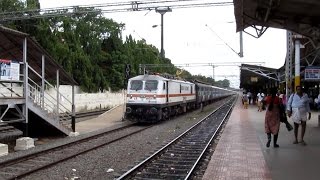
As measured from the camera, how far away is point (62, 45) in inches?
1694

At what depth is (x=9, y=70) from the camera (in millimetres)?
15781

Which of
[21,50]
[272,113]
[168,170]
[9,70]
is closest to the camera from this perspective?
[168,170]

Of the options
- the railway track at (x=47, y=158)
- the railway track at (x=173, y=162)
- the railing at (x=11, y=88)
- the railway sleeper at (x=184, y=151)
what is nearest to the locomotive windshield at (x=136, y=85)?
the railing at (x=11, y=88)

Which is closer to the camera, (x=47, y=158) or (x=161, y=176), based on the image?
(x=161, y=176)

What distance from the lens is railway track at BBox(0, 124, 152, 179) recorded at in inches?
450

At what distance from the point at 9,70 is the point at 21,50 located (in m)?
2.35

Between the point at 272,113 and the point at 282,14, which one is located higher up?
the point at 282,14

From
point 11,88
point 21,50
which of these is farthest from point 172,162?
point 21,50

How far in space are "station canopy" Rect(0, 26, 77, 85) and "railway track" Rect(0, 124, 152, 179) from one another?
3408 millimetres

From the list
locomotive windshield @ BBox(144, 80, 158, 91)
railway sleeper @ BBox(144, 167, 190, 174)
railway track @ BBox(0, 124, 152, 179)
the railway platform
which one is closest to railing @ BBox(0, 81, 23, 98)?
railway track @ BBox(0, 124, 152, 179)

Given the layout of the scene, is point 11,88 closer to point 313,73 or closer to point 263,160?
point 263,160

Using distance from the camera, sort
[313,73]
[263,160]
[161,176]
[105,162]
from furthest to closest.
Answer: [313,73] → [105,162] → [263,160] → [161,176]

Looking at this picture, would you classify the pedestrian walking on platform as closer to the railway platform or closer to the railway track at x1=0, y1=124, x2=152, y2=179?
the railway platform

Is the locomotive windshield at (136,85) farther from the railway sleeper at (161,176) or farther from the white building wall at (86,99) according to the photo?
the railway sleeper at (161,176)
